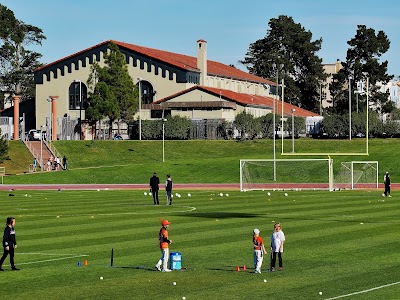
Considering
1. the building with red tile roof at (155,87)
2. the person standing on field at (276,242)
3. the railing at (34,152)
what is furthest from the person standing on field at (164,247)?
the building with red tile roof at (155,87)

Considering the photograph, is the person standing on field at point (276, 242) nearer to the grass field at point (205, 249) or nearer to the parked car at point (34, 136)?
the grass field at point (205, 249)

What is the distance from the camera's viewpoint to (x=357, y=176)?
92125 millimetres

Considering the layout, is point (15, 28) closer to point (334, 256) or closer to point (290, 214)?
point (290, 214)

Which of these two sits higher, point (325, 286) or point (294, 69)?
point (294, 69)

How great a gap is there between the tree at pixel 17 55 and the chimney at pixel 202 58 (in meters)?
36.2

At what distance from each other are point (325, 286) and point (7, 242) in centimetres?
1012

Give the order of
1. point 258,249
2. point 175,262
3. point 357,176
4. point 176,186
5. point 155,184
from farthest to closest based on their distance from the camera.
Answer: point 176,186, point 357,176, point 155,184, point 175,262, point 258,249

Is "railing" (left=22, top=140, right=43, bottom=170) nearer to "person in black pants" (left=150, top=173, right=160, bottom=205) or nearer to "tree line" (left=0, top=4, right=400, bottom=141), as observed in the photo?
"tree line" (left=0, top=4, right=400, bottom=141)

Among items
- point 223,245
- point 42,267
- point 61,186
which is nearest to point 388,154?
point 61,186

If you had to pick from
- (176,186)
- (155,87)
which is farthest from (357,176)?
(155,87)

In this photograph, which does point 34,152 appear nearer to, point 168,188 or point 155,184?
point 155,184

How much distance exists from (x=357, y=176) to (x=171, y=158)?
33.1 m

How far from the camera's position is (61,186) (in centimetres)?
9469

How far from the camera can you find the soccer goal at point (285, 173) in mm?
93875
